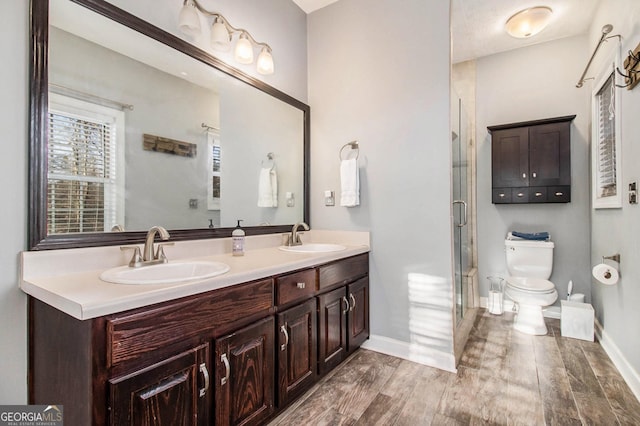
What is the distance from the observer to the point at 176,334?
1.04m

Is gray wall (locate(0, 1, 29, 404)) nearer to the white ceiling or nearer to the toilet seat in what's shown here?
the white ceiling

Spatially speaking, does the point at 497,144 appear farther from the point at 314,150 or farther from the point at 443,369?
the point at 443,369

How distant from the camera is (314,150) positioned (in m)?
2.61

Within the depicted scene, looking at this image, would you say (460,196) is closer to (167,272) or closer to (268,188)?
(268,188)

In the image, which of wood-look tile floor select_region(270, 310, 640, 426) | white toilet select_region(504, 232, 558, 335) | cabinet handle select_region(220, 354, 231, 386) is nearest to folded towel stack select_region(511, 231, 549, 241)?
white toilet select_region(504, 232, 558, 335)

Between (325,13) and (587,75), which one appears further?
(587,75)

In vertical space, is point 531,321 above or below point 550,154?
below

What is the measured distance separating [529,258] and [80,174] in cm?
359

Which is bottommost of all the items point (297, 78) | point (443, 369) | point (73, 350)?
point (443, 369)

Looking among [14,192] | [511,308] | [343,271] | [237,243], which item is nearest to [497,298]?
[511,308]

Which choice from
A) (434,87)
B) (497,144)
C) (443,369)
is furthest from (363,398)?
(497,144)

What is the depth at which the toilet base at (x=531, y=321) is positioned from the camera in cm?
261

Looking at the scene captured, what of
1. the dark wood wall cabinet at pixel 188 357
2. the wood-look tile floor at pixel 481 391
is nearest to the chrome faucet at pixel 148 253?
the dark wood wall cabinet at pixel 188 357

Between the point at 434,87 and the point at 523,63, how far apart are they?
1.86 metres
